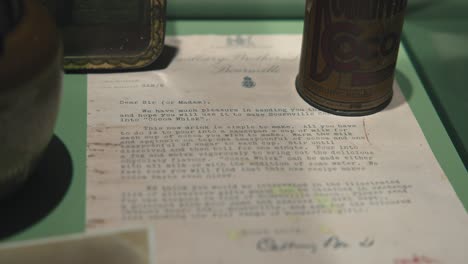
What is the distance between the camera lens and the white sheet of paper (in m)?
0.54

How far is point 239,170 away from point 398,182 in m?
0.13

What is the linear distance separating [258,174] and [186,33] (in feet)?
0.79

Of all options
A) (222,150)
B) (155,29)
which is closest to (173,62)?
(155,29)

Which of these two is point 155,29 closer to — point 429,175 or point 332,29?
point 332,29

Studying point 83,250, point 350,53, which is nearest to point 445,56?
point 350,53

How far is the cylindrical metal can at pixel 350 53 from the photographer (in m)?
0.60

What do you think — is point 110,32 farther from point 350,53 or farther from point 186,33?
point 350,53

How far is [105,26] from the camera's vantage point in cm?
70

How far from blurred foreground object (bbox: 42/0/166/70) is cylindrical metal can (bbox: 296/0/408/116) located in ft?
0.50

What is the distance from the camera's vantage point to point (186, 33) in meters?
0.77

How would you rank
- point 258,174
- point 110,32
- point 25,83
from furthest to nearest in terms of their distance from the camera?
point 110,32
point 258,174
point 25,83
